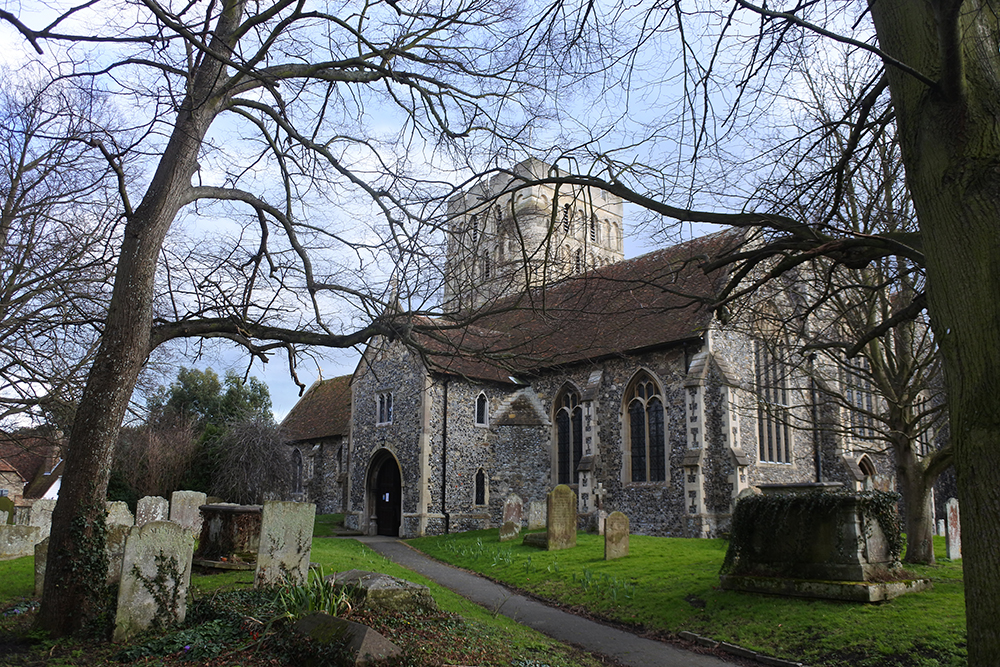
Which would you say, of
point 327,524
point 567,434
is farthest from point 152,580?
point 327,524

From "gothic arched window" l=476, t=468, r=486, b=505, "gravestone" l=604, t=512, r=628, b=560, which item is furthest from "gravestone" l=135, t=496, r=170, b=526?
→ "gravestone" l=604, t=512, r=628, b=560

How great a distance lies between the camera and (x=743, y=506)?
35.3 feet

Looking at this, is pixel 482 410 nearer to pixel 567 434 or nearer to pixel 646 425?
pixel 567 434

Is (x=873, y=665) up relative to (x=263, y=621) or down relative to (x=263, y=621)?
down

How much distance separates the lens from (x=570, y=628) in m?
9.59

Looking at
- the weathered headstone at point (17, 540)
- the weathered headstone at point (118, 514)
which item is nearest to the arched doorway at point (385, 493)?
the weathered headstone at point (17, 540)

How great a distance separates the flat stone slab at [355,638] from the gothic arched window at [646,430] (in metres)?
15.1

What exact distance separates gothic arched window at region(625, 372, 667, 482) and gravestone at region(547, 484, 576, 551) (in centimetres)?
461

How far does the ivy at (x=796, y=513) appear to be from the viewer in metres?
9.69

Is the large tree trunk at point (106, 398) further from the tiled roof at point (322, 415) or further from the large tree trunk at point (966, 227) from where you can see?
the tiled roof at point (322, 415)

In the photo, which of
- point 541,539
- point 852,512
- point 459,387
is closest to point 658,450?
point 541,539

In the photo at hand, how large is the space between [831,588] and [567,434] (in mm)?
14281

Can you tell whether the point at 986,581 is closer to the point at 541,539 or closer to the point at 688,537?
the point at 541,539

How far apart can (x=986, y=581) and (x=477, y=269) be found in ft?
23.0
